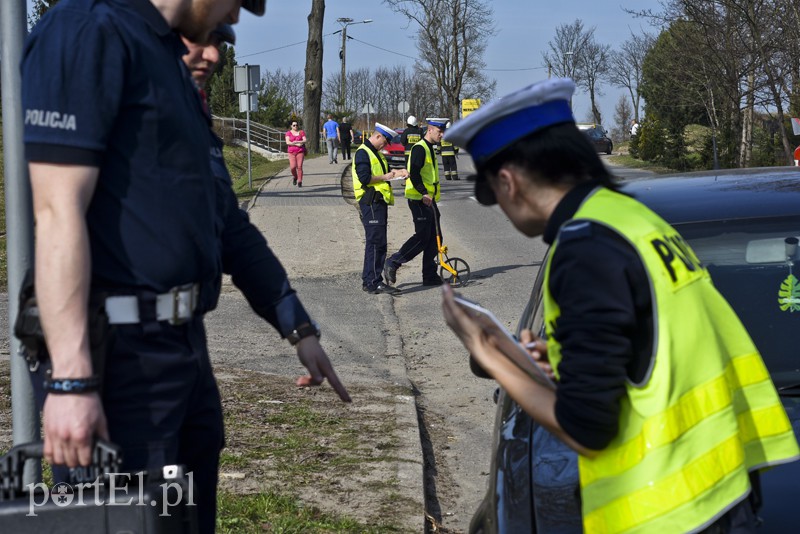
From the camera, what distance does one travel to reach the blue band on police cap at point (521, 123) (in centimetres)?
224

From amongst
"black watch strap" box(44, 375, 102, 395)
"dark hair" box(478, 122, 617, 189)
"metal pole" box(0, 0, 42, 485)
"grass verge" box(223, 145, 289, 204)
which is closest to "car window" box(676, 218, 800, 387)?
"dark hair" box(478, 122, 617, 189)

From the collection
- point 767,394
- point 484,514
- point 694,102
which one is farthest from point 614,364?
point 694,102

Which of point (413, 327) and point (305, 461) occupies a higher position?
point (305, 461)

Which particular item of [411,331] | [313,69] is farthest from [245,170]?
[411,331]

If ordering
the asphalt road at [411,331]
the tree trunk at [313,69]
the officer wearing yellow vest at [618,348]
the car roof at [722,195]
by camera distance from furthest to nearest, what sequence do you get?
the tree trunk at [313,69] → the asphalt road at [411,331] → the car roof at [722,195] → the officer wearing yellow vest at [618,348]

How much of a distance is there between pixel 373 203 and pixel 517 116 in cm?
1078

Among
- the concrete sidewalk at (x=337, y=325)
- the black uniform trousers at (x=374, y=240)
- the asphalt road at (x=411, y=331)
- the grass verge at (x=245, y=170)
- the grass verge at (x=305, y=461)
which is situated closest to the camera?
the grass verge at (x=305, y=461)

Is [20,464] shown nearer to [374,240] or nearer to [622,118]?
[374,240]

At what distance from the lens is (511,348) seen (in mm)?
2250

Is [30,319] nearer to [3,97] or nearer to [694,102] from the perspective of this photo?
[3,97]

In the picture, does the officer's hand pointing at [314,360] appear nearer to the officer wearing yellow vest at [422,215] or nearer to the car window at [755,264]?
the car window at [755,264]

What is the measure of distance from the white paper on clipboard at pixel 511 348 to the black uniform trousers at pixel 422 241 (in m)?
10.7

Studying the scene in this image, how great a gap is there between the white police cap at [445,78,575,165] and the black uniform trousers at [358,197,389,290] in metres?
10.4

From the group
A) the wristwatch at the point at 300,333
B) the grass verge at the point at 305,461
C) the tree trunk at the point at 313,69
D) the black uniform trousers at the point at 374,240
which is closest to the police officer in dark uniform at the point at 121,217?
the wristwatch at the point at 300,333
